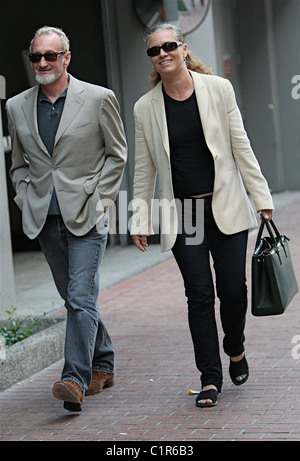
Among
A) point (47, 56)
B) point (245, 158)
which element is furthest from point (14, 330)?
point (245, 158)

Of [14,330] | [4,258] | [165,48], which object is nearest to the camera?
[165,48]

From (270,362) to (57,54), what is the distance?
7.57 ft

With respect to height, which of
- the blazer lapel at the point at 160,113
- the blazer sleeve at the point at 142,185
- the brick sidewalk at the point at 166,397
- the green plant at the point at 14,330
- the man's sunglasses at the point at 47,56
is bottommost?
the brick sidewalk at the point at 166,397

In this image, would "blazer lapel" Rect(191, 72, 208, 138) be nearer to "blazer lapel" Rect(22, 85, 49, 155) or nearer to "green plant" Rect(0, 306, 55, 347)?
"blazer lapel" Rect(22, 85, 49, 155)

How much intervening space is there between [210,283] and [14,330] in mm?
1833

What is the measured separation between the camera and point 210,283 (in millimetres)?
5027

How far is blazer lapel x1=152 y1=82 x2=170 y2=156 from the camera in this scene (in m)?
4.93

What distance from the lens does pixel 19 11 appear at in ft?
36.9

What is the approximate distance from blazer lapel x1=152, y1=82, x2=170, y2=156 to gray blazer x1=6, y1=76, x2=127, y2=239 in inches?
11.2

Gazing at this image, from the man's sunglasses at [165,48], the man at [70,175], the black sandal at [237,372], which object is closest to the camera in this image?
the man's sunglasses at [165,48]

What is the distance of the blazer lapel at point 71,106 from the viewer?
5082 mm

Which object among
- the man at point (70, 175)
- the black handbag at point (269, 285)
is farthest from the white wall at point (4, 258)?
the black handbag at point (269, 285)

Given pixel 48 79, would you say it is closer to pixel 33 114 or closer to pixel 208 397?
pixel 33 114

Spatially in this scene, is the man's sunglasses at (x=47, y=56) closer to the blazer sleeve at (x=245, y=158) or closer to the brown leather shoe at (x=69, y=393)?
the blazer sleeve at (x=245, y=158)
